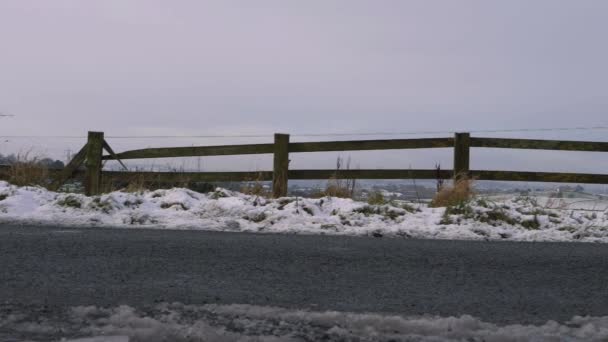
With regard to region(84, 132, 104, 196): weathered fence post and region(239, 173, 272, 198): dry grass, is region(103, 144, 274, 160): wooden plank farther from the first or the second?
region(239, 173, 272, 198): dry grass

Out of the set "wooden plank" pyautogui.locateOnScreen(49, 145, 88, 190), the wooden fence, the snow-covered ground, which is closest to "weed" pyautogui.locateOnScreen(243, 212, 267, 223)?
the wooden fence

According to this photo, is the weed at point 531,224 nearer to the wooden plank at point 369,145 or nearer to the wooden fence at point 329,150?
the wooden fence at point 329,150

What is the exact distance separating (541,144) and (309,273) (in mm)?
7189

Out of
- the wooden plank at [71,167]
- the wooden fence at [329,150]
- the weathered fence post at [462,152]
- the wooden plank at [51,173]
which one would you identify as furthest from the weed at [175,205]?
the weathered fence post at [462,152]

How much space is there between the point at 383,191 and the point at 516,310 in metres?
5.83

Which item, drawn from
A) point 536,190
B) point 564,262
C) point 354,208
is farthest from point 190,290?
point 536,190

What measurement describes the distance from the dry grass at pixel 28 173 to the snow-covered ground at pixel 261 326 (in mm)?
8028

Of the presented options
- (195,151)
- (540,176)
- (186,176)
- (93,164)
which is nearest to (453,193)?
(540,176)

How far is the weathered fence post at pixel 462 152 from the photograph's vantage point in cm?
991

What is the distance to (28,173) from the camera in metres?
10.4

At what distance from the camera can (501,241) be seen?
6098 mm

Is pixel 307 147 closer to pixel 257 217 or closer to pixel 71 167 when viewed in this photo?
pixel 257 217

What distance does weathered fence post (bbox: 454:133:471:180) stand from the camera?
9914 millimetres

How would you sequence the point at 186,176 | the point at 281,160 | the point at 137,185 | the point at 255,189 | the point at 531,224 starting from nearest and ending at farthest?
the point at 531,224 < the point at 255,189 < the point at 281,160 < the point at 137,185 < the point at 186,176
